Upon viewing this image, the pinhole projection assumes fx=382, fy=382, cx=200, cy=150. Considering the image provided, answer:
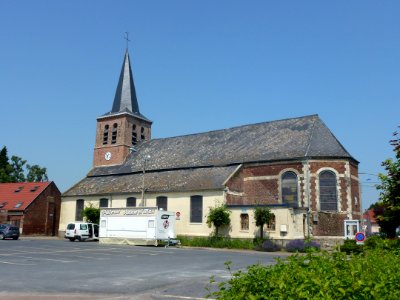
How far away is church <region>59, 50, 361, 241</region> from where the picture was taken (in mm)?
28469

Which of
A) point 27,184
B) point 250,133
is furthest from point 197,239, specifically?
point 27,184

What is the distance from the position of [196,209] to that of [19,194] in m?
22.5

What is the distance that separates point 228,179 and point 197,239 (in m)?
5.22

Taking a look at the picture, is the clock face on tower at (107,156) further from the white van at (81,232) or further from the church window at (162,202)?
the church window at (162,202)

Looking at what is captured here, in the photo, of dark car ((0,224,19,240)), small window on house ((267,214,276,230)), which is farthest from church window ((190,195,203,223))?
dark car ((0,224,19,240))

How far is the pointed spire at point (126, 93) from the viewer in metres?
45.6

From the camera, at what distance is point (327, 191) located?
29375 mm

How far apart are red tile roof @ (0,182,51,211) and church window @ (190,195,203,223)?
1899 centimetres

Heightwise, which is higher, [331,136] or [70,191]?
[331,136]

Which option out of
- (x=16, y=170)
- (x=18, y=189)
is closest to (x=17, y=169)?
(x=16, y=170)

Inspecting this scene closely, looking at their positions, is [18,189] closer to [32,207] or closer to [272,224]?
[32,207]

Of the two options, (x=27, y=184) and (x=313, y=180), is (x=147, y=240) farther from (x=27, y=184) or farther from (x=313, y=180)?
(x=27, y=184)

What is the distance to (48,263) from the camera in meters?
14.6

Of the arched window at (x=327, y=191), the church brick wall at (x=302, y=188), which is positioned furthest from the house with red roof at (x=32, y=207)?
the arched window at (x=327, y=191)
